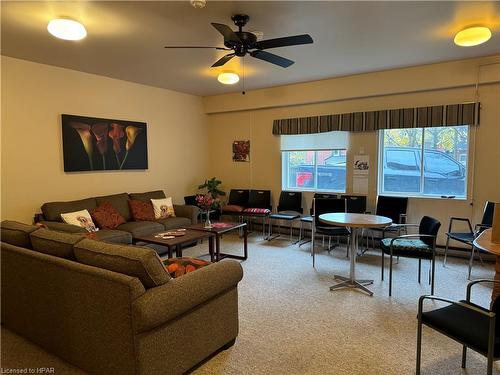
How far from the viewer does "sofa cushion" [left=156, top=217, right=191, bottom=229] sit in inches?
198

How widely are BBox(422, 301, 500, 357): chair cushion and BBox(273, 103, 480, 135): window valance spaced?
11.3 ft

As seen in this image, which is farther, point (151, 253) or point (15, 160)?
point (15, 160)

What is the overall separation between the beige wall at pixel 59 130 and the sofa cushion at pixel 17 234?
161cm

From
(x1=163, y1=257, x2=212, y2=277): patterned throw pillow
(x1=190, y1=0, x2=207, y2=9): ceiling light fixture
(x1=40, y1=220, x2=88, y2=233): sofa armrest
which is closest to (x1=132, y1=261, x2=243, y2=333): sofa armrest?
(x1=163, y1=257, x2=212, y2=277): patterned throw pillow

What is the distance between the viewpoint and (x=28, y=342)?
8.55 ft

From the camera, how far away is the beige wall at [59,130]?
4.13m

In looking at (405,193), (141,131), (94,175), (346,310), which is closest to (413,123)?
(405,193)

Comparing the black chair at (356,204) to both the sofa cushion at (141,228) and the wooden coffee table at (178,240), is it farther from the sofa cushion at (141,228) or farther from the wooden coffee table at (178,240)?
the sofa cushion at (141,228)

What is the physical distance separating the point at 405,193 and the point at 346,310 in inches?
111

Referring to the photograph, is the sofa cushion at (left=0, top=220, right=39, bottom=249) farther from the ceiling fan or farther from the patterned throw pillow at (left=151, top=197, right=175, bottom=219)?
the patterned throw pillow at (left=151, top=197, right=175, bottom=219)

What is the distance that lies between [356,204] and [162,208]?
3.19 m

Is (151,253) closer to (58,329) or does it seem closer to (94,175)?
(58,329)

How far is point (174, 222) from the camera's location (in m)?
5.15

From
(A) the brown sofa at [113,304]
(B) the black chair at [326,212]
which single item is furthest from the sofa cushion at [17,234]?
(B) the black chair at [326,212]
